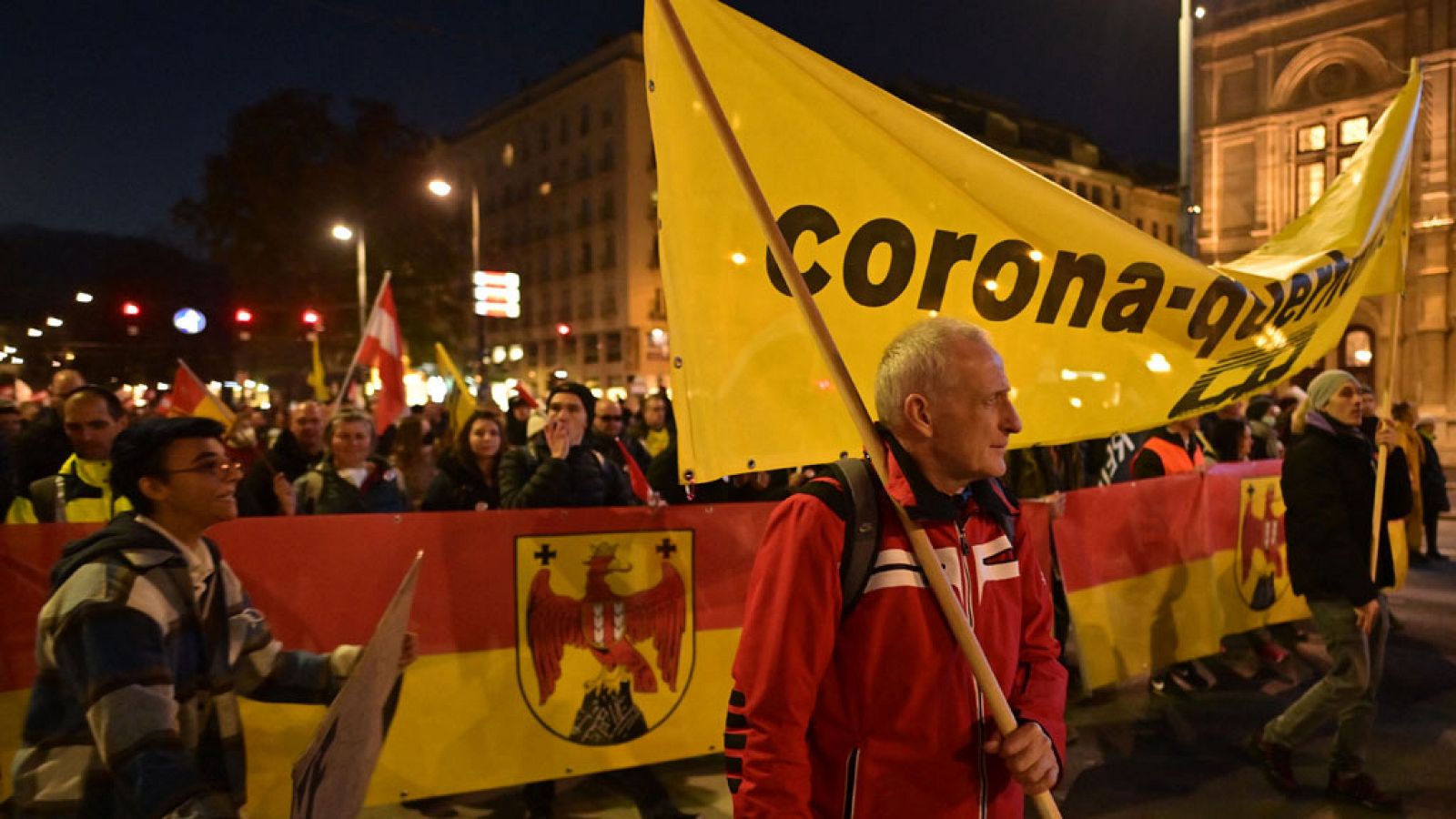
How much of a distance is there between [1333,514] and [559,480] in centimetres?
367

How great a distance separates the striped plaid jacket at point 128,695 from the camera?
1999mm

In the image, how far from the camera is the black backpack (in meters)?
2.06

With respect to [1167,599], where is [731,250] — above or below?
above

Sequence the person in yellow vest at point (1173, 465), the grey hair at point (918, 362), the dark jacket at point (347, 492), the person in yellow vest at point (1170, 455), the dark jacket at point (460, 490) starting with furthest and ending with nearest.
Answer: the person in yellow vest at point (1170, 455) < the person in yellow vest at point (1173, 465) < the dark jacket at point (460, 490) < the dark jacket at point (347, 492) < the grey hair at point (918, 362)

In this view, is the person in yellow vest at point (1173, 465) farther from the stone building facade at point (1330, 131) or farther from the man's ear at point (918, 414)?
the stone building facade at point (1330, 131)

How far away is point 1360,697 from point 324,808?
4561 mm

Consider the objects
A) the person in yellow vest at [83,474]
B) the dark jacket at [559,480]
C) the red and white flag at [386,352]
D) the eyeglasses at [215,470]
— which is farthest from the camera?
the red and white flag at [386,352]

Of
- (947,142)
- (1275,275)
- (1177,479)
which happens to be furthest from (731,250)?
(1177,479)

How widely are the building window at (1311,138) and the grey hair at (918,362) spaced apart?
35506 millimetres

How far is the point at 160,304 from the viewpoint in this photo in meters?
18.3

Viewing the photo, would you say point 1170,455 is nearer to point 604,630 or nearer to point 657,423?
point 604,630

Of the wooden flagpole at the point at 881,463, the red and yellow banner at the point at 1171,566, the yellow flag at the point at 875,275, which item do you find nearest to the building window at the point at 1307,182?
the red and yellow banner at the point at 1171,566

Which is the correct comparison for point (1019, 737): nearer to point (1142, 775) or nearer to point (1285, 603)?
point (1142, 775)

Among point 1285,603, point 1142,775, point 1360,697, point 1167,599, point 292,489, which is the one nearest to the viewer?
point 1360,697
